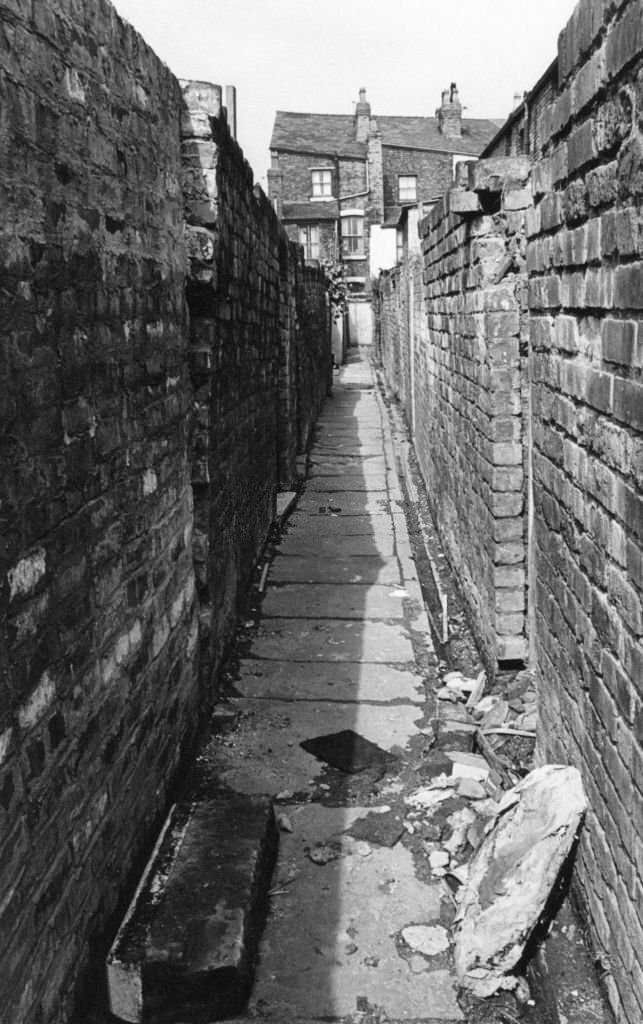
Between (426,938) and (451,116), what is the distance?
40.2 meters

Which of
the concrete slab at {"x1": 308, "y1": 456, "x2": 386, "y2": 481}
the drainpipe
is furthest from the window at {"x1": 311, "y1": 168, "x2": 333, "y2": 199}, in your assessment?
the concrete slab at {"x1": 308, "y1": 456, "x2": 386, "y2": 481}

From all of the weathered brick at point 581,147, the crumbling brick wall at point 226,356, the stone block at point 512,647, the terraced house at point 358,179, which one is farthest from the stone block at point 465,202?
the terraced house at point 358,179

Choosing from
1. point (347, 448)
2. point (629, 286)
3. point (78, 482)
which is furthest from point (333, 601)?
point (347, 448)

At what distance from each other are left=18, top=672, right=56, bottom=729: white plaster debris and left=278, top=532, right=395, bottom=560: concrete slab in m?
5.76

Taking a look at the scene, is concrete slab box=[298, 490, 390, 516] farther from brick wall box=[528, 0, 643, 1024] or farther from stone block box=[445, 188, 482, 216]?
brick wall box=[528, 0, 643, 1024]

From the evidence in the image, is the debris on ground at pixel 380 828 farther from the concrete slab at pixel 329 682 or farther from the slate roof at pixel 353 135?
the slate roof at pixel 353 135

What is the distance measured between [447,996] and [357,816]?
119 centimetres

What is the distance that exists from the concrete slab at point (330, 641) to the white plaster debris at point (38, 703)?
339 centimetres

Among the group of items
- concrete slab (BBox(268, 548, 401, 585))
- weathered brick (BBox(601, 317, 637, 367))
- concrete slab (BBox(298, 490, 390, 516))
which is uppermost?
weathered brick (BBox(601, 317, 637, 367))

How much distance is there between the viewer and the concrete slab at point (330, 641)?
6.00 m

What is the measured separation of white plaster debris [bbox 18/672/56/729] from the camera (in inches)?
96.7

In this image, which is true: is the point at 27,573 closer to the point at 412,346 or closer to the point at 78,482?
the point at 78,482

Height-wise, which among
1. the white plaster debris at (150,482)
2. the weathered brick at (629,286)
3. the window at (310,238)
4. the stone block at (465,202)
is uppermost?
the window at (310,238)

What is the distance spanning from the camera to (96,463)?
3186 millimetres
